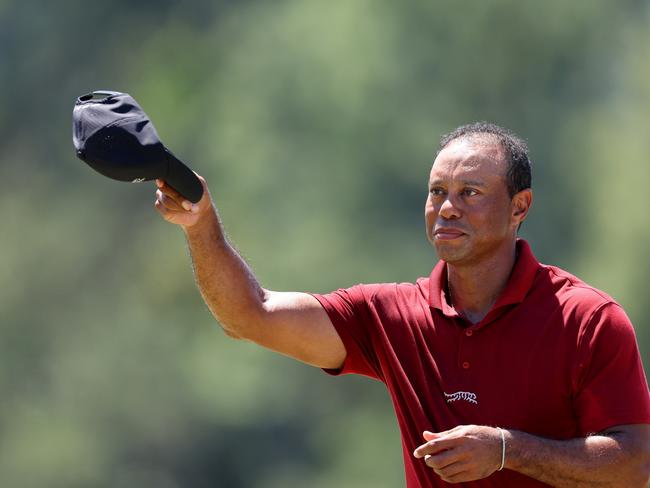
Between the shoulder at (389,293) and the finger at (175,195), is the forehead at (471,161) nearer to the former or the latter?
the shoulder at (389,293)

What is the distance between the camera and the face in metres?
4.36

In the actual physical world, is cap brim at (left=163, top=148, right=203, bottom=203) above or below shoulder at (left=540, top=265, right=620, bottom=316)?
above

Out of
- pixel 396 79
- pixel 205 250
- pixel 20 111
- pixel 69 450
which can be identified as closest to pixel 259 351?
pixel 69 450

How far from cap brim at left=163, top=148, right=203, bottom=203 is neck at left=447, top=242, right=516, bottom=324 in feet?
3.12

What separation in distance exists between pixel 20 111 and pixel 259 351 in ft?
17.0

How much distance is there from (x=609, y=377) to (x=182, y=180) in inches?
60.8

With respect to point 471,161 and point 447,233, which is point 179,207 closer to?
point 447,233

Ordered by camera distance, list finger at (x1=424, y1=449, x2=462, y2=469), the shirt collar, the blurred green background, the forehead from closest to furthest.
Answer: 1. finger at (x1=424, y1=449, x2=462, y2=469)
2. the shirt collar
3. the forehead
4. the blurred green background

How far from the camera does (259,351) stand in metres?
15.0

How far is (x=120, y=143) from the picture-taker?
4.00 metres

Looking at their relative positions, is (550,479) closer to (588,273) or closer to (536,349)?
(536,349)

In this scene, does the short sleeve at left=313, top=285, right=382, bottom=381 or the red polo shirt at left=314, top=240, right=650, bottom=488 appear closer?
the red polo shirt at left=314, top=240, right=650, bottom=488

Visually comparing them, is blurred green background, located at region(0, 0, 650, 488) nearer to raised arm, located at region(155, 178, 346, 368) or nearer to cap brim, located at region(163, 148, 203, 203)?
raised arm, located at region(155, 178, 346, 368)

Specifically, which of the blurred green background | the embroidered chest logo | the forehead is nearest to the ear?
the forehead
